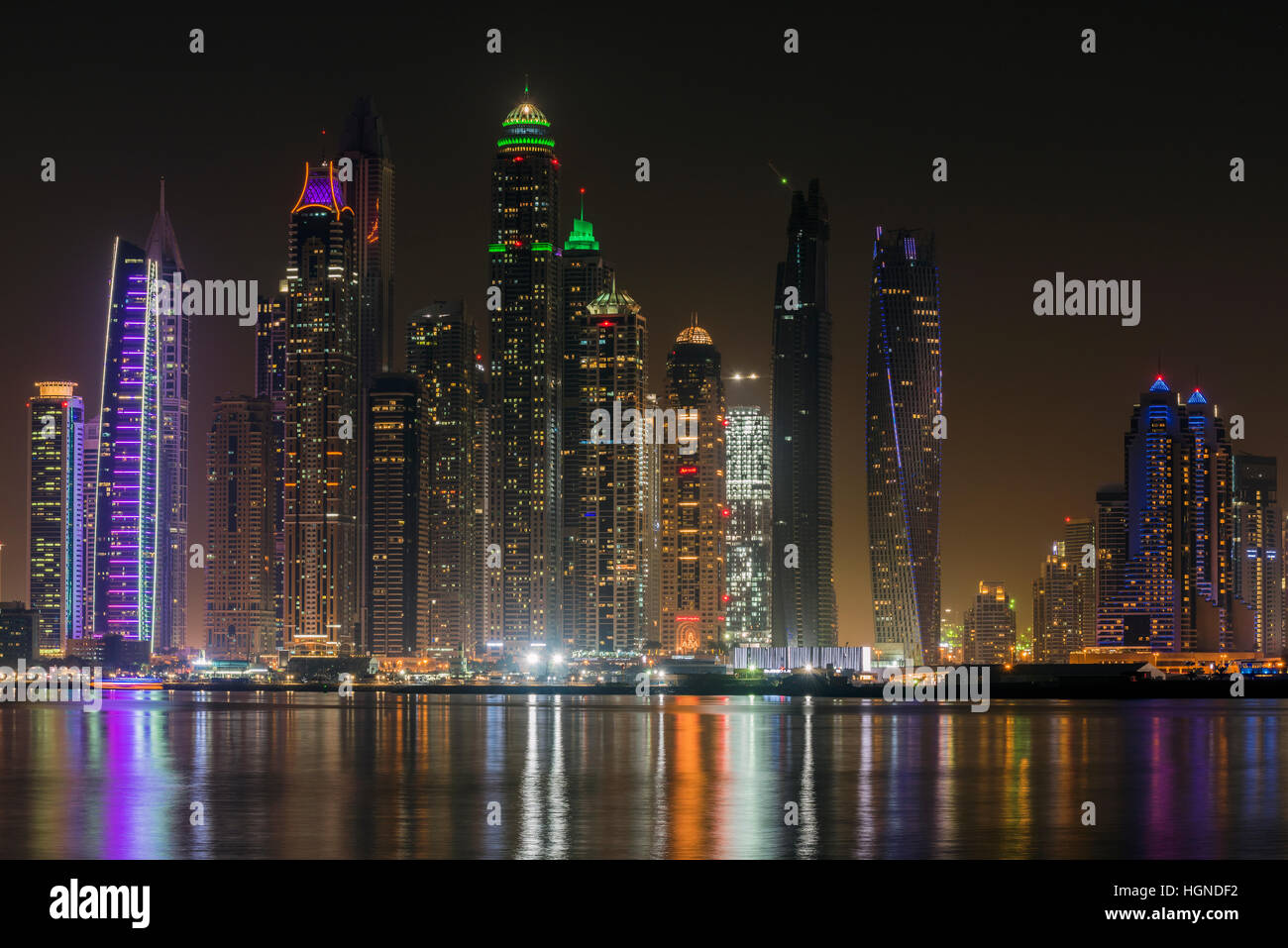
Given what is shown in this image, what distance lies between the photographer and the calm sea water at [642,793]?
184 feet

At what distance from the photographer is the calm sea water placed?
2205 inches

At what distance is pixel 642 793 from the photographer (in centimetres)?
7512

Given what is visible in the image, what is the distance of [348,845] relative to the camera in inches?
2174

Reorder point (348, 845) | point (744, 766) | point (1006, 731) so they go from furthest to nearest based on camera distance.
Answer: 1. point (1006, 731)
2. point (744, 766)
3. point (348, 845)
